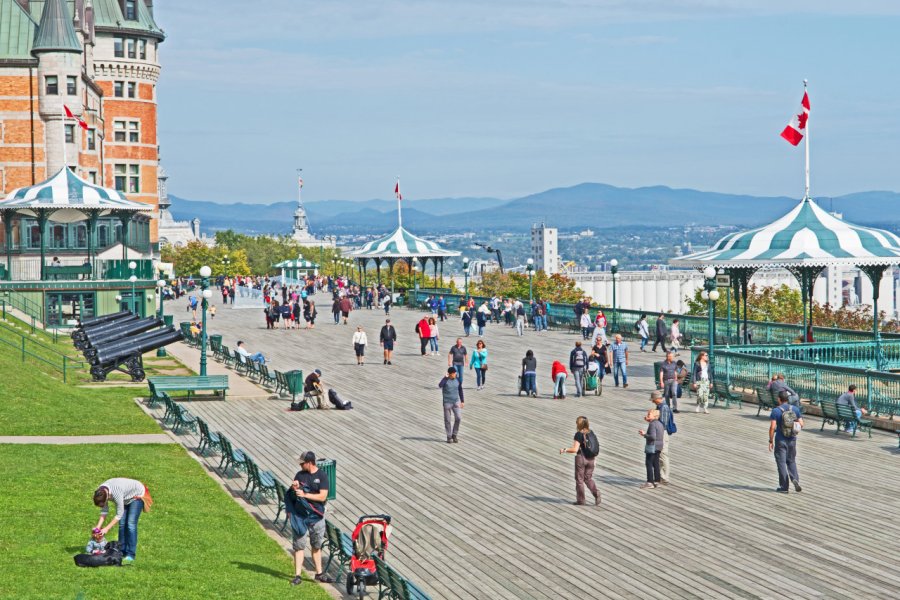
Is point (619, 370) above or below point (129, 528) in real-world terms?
above

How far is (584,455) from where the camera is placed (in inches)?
720

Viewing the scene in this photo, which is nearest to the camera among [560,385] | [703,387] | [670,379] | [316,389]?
[670,379]

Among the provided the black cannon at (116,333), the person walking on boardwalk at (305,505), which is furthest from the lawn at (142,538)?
the black cannon at (116,333)

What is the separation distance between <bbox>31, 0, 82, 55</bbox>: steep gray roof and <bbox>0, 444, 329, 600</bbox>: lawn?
46600mm

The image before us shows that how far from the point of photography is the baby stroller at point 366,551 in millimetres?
13844

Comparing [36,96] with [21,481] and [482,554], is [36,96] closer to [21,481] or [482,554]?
[21,481]

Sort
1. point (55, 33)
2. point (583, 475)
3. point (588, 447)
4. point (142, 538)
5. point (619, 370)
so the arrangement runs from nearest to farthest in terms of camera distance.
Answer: point (142, 538)
point (588, 447)
point (583, 475)
point (619, 370)
point (55, 33)

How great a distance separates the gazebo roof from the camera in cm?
5144

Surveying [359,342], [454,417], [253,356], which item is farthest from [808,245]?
[454,417]

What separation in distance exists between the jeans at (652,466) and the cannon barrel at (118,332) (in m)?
21.5

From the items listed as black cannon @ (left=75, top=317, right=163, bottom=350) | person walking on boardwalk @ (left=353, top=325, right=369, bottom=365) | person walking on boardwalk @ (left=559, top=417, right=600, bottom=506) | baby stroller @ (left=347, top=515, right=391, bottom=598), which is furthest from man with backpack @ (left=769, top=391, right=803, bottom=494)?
black cannon @ (left=75, top=317, right=163, bottom=350)

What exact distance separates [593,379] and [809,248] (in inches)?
385

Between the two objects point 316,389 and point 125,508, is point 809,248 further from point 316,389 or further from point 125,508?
point 125,508

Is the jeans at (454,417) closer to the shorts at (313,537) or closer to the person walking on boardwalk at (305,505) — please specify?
the shorts at (313,537)
